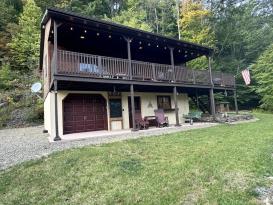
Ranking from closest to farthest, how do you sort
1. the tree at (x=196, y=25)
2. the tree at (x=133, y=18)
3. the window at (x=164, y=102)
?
the window at (x=164, y=102)
the tree at (x=196, y=25)
the tree at (x=133, y=18)

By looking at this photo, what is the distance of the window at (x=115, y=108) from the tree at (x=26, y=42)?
13.1m

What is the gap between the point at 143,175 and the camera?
17.3 feet

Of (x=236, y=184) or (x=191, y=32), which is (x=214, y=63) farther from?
(x=236, y=184)

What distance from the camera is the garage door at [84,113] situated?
12.6 metres

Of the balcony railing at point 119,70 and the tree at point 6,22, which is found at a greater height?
the tree at point 6,22

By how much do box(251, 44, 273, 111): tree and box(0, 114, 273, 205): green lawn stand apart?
16.9 meters

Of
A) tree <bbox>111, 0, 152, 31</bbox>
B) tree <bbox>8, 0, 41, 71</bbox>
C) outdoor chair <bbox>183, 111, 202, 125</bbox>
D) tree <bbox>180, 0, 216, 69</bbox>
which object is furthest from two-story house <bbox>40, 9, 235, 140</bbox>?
tree <bbox>111, 0, 152, 31</bbox>

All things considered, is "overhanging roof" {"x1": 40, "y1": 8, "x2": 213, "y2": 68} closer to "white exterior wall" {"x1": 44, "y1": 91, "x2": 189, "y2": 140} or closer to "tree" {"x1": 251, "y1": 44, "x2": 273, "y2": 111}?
"white exterior wall" {"x1": 44, "y1": 91, "x2": 189, "y2": 140}

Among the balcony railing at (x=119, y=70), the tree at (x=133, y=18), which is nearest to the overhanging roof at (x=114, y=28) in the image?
the balcony railing at (x=119, y=70)

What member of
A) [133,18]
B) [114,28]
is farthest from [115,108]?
[133,18]

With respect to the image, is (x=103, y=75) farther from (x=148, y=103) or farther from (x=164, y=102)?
(x=164, y=102)

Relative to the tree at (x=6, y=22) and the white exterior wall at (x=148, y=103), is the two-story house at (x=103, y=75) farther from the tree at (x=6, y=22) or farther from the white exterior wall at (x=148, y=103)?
the tree at (x=6, y=22)

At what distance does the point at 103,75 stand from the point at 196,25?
1939 centimetres

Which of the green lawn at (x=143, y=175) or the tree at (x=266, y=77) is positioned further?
the tree at (x=266, y=77)
